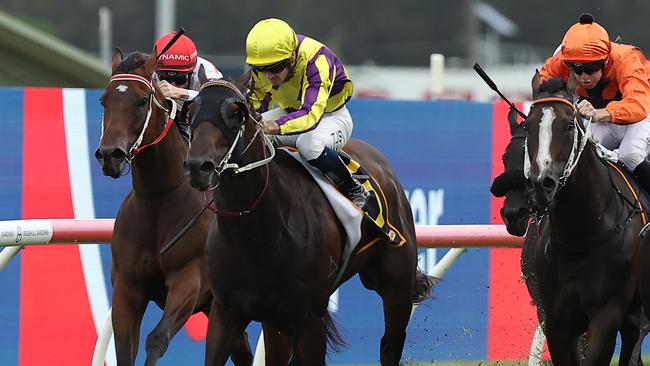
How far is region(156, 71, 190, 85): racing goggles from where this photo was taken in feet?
23.1

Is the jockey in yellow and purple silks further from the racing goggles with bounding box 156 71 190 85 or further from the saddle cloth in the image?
the racing goggles with bounding box 156 71 190 85

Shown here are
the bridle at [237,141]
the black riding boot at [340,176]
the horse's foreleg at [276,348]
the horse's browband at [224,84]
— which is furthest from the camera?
the horse's foreleg at [276,348]

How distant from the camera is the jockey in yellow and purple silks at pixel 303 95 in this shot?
19.4 feet

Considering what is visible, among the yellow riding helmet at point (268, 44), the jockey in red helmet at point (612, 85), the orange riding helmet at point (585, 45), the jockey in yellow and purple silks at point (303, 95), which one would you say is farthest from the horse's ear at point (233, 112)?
the orange riding helmet at point (585, 45)

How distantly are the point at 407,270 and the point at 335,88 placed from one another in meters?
1.06

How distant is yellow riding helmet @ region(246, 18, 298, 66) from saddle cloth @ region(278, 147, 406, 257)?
0.48 metres

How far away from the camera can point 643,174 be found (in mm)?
6543

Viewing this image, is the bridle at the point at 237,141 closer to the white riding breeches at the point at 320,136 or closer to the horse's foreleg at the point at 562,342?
the white riding breeches at the point at 320,136

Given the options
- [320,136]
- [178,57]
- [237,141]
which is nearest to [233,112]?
[237,141]

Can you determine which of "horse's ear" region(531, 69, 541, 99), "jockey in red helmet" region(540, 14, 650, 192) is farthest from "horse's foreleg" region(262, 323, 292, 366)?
"jockey in red helmet" region(540, 14, 650, 192)

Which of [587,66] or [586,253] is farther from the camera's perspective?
[587,66]

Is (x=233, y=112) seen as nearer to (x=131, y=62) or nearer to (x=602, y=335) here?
(x=131, y=62)

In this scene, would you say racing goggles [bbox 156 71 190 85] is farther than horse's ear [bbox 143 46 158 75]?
Yes

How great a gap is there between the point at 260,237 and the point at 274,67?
2.63 ft
